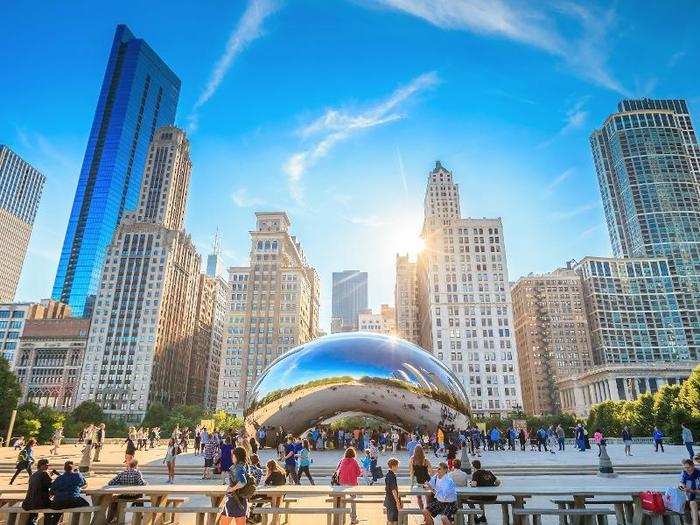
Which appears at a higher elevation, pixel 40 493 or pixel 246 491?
pixel 246 491

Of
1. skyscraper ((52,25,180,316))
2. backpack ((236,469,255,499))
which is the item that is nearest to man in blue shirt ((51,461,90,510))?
backpack ((236,469,255,499))

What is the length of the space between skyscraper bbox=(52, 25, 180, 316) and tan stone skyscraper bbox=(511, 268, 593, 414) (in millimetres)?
141938

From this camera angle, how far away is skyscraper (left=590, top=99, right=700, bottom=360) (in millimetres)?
146750

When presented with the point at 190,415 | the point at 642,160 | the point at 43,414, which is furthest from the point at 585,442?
the point at 642,160

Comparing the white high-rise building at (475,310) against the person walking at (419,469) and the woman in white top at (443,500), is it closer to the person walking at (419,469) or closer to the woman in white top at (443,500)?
the person walking at (419,469)

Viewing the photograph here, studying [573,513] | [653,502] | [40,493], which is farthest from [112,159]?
[653,502]

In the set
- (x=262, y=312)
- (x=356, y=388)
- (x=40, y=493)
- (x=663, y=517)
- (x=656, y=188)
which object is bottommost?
(x=663, y=517)

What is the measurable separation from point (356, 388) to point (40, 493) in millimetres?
13817

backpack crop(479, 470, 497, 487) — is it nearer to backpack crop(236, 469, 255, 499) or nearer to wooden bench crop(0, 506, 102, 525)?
backpack crop(236, 469, 255, 499)

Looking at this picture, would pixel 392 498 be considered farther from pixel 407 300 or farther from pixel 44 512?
pixel 407 300

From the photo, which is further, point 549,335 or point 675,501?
point 549,335

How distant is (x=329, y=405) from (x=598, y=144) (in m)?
200

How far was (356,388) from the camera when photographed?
20.3m

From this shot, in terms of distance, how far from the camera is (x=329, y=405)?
21344 mm
